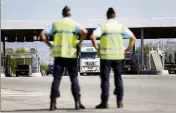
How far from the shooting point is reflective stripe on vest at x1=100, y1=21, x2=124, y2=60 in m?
9.49

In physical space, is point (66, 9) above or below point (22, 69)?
above

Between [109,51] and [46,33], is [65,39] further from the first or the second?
[109,51]

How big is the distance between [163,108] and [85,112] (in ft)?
5.62

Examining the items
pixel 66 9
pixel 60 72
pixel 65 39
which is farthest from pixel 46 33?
pixel 60 72

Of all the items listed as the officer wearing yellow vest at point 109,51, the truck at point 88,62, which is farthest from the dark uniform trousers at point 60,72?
the truck at point 88,62

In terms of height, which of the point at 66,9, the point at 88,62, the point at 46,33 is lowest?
the point at 88,62

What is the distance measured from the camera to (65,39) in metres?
9.17

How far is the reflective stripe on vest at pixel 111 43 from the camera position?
9.49 m

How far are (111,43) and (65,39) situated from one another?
91cm

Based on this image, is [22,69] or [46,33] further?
→ [22,69]

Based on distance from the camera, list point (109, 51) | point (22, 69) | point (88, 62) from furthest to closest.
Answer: point (22, 69), point (88, 62), point (109, 51)

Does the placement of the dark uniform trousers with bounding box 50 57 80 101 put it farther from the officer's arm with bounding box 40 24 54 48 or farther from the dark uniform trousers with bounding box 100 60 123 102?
the dark uniform trousers with bounding box 100 60 123 102

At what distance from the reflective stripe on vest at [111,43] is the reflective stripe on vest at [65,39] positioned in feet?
2.00

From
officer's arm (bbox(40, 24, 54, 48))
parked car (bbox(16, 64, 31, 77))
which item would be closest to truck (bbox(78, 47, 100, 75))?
parked car (bbox(16, 64, 31, 77))
